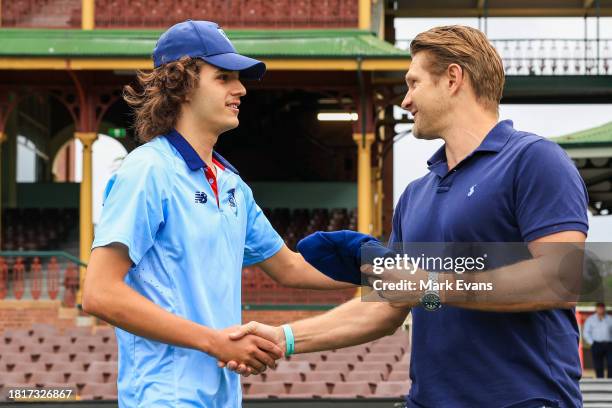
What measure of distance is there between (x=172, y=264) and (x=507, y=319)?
1069 mm

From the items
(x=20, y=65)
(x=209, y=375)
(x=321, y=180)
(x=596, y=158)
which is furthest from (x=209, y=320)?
(x=321, y=180)

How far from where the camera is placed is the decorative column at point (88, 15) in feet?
75.0

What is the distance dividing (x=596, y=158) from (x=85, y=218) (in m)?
8.76

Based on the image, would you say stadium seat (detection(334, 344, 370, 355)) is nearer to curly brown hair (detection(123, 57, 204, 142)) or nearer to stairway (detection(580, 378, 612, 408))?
stairway (detection(580, 378, 612, 408))

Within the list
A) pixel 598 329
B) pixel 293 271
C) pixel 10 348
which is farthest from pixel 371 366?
pixel 293 271

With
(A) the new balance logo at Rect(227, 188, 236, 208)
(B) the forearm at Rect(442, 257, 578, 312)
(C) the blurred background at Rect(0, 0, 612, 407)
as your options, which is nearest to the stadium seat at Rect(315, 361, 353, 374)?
(C) the blurred background at Rect(0, 0, 612, 407)

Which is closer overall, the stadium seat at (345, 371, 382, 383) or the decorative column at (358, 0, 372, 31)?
the stadium seat at (345, 371, 382, 383)

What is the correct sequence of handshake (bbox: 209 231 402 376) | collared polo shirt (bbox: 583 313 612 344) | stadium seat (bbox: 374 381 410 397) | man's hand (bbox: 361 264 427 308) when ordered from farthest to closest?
collared polo shirt (bbox: 583 313 612 344), stadium seat (bbox: 374 381 410 397), handshake (bbox: 209 231 402 376), man's hand (bbox: 361 264 427 308)

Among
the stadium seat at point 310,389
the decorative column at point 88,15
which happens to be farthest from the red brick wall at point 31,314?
the stadium seat at point 310,389

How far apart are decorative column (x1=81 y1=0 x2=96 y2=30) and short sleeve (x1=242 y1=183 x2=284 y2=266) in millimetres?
18837

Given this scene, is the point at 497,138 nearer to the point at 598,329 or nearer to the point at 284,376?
the point at 284,376

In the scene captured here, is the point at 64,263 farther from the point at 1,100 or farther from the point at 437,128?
the point at 437,128

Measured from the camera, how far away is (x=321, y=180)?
2842 centimetres

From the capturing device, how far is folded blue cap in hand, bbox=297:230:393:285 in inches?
159
